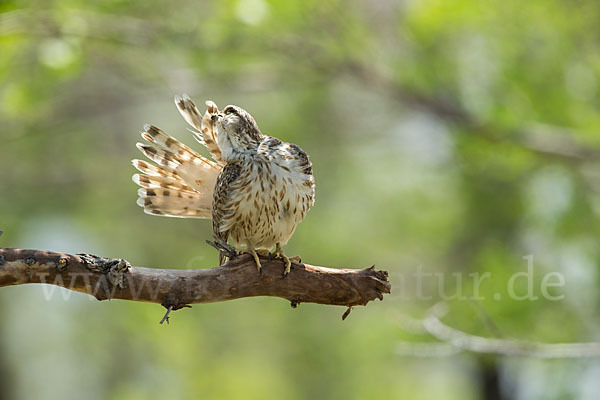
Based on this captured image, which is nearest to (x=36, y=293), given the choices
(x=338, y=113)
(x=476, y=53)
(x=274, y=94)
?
(x=274, y=94)

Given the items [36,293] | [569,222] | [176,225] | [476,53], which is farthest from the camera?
[36,293]

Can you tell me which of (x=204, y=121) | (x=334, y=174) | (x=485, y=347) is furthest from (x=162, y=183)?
(x=334, y=174)

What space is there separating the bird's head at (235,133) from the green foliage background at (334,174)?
2117 mm

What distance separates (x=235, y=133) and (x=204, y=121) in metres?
0.35

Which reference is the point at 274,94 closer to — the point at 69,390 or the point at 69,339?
the point at 69,339

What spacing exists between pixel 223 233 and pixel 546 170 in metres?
6.10

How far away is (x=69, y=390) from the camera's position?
18.3 m

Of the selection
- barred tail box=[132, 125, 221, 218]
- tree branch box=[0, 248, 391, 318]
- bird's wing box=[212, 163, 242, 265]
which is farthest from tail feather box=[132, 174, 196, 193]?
tree branch box=[0, 248, 391, 318]

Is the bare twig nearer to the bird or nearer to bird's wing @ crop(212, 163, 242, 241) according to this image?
the bird

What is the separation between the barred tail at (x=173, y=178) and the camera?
4.14 metres

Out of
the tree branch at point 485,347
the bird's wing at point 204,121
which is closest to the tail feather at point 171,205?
the bird's wing at point 204,121

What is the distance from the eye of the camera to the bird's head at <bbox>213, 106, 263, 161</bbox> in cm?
385

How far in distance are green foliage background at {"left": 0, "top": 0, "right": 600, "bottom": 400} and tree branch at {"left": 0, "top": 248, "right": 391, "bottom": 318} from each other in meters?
2.58

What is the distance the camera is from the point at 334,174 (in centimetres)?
1219
